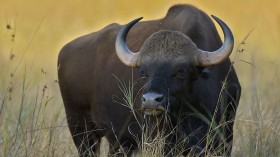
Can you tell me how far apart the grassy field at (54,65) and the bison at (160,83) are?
0.30 meters

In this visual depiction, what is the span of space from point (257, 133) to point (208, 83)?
871 mm

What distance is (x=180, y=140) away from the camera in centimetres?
921

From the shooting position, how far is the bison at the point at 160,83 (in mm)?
8914

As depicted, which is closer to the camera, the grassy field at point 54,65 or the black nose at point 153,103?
the black nose at point 153,103

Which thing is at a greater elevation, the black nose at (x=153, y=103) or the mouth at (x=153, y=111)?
the black nose at (x=153, y=103)

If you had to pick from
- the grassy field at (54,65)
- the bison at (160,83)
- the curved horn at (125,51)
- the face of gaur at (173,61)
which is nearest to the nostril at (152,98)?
the bison at (160,83)

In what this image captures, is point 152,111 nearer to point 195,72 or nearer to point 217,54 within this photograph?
point 195,72

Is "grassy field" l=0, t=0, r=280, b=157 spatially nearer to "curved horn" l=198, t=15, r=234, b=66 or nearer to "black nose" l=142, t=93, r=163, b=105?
"curved horn" l=198, t=15, r=234, b=66

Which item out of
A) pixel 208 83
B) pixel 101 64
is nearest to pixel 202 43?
pixel 208 83

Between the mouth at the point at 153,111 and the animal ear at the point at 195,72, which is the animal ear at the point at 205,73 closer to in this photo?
the animal ear at the point at 195,72

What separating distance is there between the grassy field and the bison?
0.30 metres

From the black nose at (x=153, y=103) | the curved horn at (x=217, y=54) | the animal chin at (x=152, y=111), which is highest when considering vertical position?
the curved horn at (x=217, y=54)

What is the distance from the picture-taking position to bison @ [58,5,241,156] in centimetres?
891

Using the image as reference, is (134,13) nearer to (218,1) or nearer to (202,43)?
(218,1)
